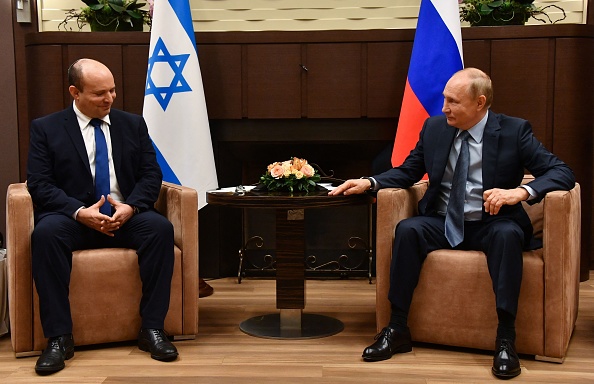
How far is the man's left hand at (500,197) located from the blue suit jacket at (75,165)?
142cm

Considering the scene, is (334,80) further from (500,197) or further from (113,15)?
(500,197)

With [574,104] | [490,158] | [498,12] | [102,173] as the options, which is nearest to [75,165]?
[102,173]

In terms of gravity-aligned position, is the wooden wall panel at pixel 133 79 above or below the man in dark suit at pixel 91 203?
above

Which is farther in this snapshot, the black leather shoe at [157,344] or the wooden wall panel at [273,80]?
the wooden wall panel at [273,80]

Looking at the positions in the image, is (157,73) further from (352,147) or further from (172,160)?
(352,147)

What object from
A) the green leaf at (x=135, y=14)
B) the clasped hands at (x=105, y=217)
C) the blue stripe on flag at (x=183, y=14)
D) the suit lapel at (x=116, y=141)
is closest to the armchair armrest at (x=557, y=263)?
the clasped hands at (x=105, y=217)

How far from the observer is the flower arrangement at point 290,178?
3164 millimetres

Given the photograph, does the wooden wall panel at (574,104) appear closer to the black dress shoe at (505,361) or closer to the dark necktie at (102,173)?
the black dress shoe at (505,361)

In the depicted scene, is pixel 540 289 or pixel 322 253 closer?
pixel 540 289

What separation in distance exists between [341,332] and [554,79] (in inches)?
79.5

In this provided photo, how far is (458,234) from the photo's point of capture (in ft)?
9.71

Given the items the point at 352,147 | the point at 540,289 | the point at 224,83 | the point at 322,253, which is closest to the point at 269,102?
the point at 224,83

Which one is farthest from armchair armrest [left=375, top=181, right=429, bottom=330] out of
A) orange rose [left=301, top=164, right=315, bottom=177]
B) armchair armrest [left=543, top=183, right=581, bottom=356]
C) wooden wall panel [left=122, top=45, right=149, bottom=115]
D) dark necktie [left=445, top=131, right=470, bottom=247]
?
wooden wall panel [left=122, top=45, right=149, bottom=115]

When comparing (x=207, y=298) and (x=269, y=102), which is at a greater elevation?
(x=269, y=102)
